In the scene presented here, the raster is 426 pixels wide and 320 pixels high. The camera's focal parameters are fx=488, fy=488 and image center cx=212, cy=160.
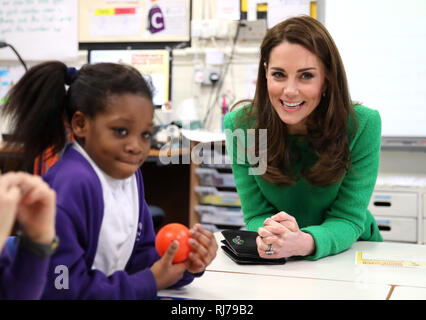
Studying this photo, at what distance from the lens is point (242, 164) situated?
4.23ft

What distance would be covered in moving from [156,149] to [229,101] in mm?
878

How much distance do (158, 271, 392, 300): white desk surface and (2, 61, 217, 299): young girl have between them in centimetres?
14

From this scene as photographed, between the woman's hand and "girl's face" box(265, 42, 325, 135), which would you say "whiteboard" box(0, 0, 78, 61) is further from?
the woman's hand

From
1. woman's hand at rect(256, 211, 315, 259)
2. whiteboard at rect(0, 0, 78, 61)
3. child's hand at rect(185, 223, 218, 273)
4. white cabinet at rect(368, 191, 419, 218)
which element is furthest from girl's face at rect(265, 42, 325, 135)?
whiteboard at rect(0, 0, 78, 61)

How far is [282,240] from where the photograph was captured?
3.18 feet

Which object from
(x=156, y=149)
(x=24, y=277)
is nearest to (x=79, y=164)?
(x=24, y=277)

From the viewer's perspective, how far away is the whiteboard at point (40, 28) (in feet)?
10.4

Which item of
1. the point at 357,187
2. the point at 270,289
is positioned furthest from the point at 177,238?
the point at 357,187

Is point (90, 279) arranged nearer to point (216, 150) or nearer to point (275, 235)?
point (275, 235)

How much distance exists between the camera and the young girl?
0.54 metres

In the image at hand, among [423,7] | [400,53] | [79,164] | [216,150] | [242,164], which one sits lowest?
[216,150]

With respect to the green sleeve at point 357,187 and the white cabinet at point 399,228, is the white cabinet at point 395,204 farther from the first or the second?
the green sleeve at point 357,187

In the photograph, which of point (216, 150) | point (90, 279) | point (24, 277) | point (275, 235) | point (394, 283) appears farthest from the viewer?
point (216, 150)

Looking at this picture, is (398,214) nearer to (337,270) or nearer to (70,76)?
(337,270)
